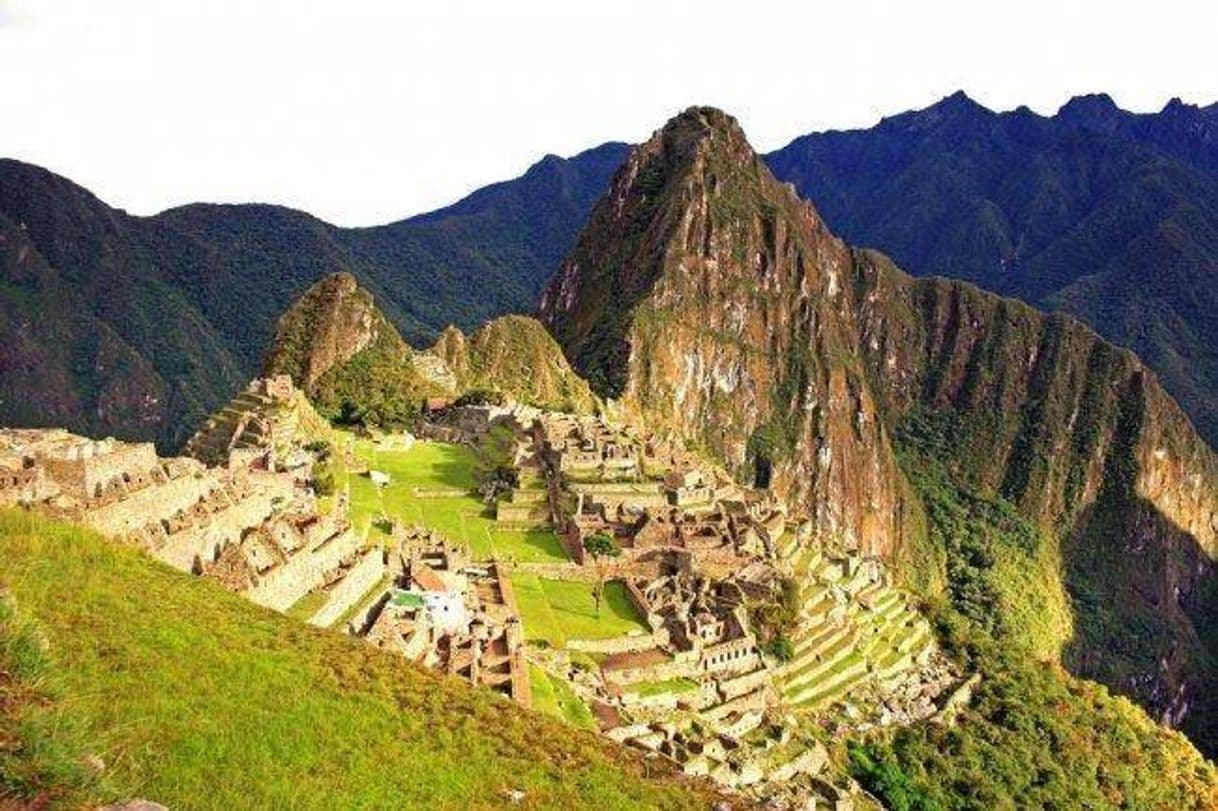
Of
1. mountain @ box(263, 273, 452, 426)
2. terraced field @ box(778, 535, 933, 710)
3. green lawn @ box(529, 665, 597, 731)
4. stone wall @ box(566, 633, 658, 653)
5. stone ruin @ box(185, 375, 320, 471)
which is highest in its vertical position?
mountain @ box(263, 273, 452, 426)

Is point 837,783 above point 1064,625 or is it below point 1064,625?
above

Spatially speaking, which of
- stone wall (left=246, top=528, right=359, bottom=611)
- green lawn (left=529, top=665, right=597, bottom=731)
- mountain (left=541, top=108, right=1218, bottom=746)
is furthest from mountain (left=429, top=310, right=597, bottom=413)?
green lawn (left=529, top=665, right=597, bottom=731)

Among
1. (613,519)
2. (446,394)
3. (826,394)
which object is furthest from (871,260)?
(613,519)

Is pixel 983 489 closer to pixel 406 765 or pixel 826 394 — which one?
pixel 826 394

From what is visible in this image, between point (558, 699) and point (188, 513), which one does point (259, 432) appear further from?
point (558, 699)

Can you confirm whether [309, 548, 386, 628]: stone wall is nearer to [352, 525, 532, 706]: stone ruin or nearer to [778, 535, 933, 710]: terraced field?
[352, 525, 532, 706]: stone ruin

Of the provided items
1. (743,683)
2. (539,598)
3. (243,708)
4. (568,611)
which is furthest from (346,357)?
(243,708)

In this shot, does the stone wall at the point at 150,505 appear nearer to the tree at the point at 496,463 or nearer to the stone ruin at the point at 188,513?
the stone ruin at the point at 188,513
